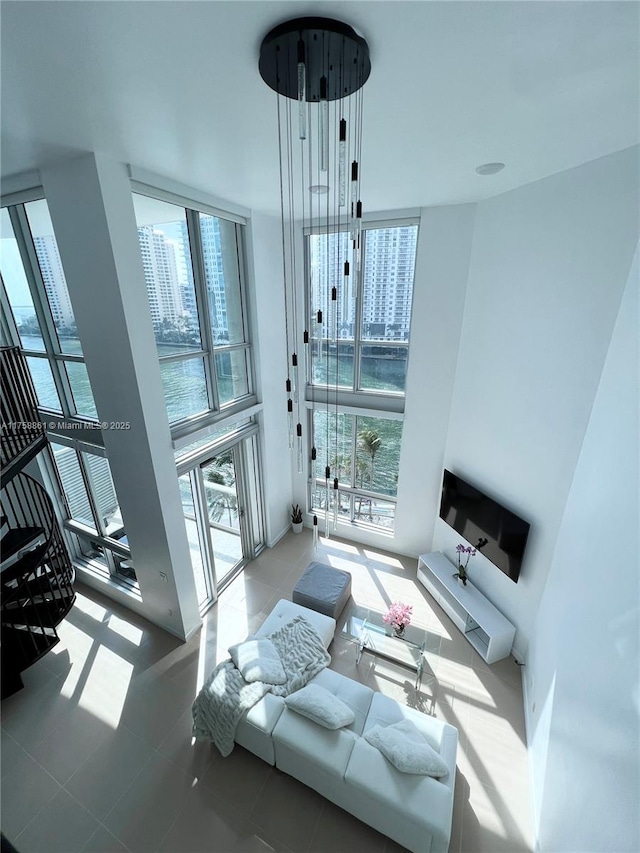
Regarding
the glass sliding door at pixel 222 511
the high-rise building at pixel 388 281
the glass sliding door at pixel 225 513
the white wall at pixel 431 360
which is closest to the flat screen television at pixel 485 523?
the white wall at pixel 431 360

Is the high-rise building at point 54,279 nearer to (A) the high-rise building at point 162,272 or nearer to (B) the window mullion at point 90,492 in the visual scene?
(A) the high-rise building at point 162,272

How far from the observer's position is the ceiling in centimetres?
127

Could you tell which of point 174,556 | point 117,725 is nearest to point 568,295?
point 174,556

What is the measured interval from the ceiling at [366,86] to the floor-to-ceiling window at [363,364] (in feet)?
5.40

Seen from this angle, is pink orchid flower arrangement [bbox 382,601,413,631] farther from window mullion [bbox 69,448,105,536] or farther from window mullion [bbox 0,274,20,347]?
window mullion [bbox 0,274,20,347]

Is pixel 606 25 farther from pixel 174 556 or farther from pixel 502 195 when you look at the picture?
pixel 174 556

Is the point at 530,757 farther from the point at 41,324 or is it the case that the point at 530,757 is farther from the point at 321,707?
the point at 41,324

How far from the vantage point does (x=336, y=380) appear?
16.2 ft

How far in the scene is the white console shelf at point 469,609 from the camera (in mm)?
3779

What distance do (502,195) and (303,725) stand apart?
505 centimetres

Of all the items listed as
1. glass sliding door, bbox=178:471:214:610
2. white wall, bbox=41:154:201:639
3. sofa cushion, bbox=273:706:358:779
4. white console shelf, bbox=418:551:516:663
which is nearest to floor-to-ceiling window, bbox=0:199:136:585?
white wall, bbox=41:154:201:639

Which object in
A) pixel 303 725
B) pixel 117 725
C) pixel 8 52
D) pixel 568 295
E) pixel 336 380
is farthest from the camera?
pixel 336 380

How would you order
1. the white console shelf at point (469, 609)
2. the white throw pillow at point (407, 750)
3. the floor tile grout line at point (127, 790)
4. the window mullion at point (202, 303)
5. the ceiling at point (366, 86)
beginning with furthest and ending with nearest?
the white console shelf at point (469, 609), the window mullion at point (202, 303), the floor tile grout line at point (127, 790), the white throw pillow at point (407, 750), the ceiling at point (366, 86)

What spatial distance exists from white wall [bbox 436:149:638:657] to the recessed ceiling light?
0.56 metres
